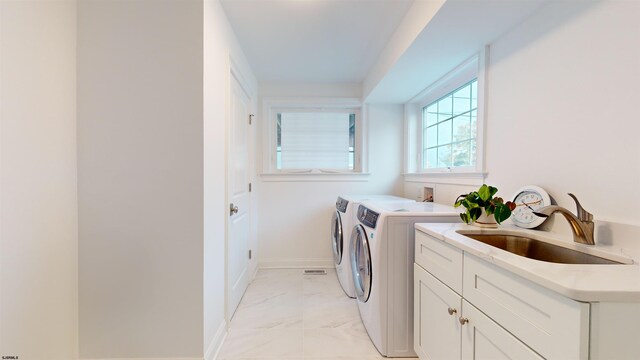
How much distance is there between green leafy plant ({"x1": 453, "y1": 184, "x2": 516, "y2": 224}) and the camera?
4.15 feet

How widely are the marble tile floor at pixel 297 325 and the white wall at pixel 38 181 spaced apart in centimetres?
89

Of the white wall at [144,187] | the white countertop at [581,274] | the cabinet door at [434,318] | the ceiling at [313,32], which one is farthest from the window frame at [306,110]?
the white countertop at [581,274]

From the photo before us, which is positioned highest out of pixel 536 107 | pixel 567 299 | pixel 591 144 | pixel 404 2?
pixel 404 2

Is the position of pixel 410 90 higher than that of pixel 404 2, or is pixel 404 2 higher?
pixel 404 2

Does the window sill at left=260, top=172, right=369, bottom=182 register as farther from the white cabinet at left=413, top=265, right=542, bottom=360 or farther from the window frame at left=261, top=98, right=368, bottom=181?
the white cabinet at left=413, top=265, right=542, bottom=360

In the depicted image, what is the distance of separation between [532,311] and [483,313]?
23 cm

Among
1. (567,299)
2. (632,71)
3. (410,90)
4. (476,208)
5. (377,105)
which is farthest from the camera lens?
(377,105)

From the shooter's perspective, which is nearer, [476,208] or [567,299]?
[567,299]

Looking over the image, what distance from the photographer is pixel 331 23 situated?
188cm

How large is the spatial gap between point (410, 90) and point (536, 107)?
1.32 metres

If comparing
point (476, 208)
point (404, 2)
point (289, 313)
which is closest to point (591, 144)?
point (476, 208)

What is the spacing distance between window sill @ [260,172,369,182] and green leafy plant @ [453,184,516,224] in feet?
5.58

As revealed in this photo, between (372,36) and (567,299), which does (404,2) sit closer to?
(372,36)

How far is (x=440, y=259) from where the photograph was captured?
1.21 meters
